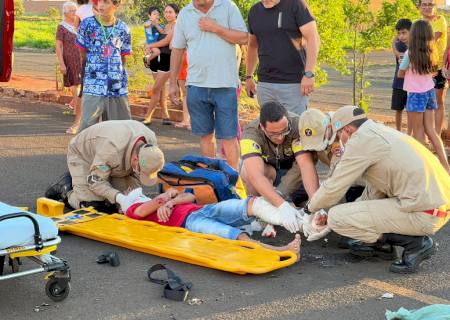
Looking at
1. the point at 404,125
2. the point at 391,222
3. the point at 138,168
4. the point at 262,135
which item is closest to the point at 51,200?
the point at 138,168

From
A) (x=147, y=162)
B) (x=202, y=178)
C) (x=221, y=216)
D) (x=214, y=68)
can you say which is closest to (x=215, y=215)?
(x=221, y=216)

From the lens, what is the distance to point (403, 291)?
16.5 ft

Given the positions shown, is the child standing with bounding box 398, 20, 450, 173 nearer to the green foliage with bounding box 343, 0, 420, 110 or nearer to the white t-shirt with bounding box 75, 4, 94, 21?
the green foliage with bounding box 343, 0, 420, 110

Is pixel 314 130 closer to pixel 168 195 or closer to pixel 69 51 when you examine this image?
pixel 168 195

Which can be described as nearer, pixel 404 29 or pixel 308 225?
pixel 308 225

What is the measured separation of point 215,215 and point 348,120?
1382 mm

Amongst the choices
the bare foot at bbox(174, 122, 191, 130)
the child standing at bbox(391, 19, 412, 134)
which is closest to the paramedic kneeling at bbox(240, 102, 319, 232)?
the child standing at bbox(391, 19, 412, 134)

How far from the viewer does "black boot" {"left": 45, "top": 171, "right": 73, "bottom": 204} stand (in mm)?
6902

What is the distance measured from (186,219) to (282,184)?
0.97 meters

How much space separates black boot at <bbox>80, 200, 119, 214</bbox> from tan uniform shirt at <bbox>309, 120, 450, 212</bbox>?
7.21 ft

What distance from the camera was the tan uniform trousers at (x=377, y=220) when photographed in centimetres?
538

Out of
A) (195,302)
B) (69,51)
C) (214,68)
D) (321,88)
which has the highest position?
(69,51)

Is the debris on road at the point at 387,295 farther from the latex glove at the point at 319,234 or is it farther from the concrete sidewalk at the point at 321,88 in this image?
the concrete sidewalk at the point at 321,88

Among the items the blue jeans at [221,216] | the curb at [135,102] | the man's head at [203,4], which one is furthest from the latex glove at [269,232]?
the curb at [135,102]
